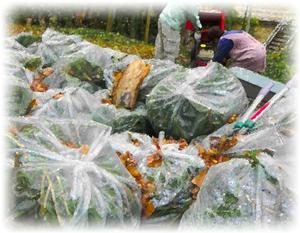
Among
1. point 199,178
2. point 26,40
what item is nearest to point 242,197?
point 199,178

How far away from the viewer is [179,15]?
6543 mm

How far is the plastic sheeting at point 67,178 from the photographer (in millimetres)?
2549

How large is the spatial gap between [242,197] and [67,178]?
39.5 inches

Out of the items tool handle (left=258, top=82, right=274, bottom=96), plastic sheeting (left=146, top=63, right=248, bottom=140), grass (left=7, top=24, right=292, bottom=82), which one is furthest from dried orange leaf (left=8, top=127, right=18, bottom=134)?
grass (left=7, top=24, right=292, bottom=82)

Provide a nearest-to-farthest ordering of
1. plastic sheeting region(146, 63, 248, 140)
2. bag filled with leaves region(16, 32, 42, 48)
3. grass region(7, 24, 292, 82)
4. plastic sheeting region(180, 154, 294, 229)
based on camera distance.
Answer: plastic sheeting region(180, 154, 294, 229)
plastic sheeting region(146, 63, 248, 140)
bag filled with leaves region(16, 32, 42, 48)
grass region(7, 24, 292, 82)

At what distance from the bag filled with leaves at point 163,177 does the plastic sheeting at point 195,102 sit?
0.49m

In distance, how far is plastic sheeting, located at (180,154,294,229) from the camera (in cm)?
275

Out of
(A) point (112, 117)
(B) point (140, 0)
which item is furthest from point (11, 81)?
(B) point (140, 0)

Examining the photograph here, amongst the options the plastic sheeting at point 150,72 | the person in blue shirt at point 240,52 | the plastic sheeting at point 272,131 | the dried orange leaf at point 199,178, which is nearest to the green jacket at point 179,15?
the person in blue shirt at point 240,52

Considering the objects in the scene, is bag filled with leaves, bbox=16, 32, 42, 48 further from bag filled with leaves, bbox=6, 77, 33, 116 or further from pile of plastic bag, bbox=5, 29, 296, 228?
bag filled with leaves, bbox=6, 77, 33, 116

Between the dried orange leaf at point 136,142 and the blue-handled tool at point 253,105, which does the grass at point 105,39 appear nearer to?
the blue-handled tool at point 253,105

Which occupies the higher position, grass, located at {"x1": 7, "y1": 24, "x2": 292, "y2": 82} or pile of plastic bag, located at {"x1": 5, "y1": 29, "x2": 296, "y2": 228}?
pile of plastic bag, located at {"x1": 5, "y1": 29, "x2": 296, "y2": 228}

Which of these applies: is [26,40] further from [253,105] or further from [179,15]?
[253,105]

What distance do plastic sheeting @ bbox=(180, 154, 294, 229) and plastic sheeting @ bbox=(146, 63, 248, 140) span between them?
2.55 feet
